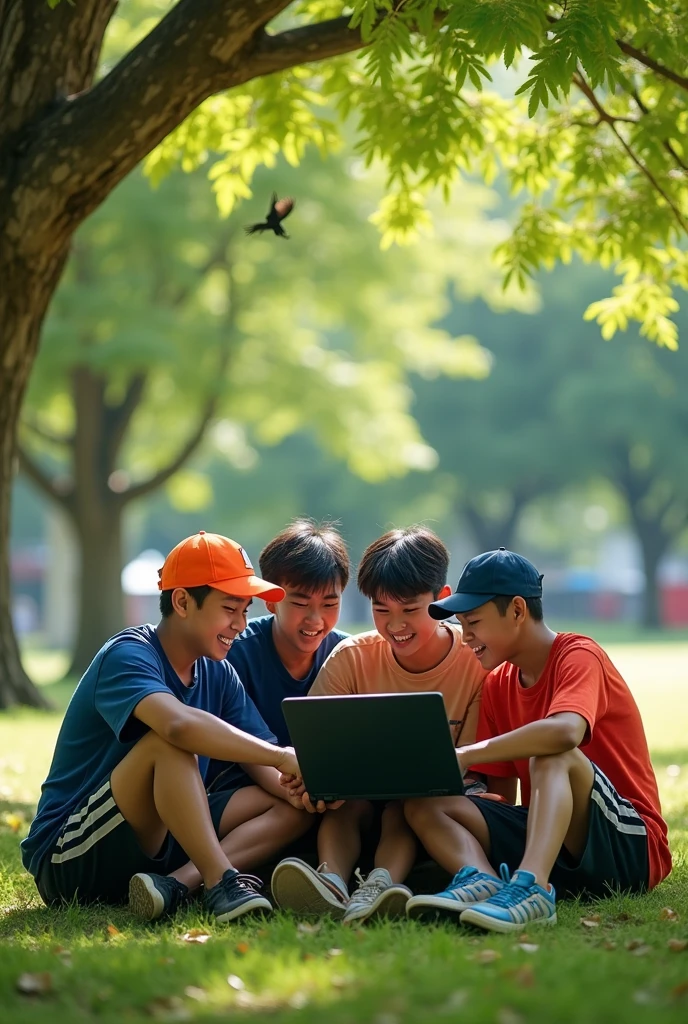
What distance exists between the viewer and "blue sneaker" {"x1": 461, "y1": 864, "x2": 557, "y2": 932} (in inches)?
154

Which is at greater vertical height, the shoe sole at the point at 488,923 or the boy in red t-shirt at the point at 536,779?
the boy in red t-shirt at the point at 536,779

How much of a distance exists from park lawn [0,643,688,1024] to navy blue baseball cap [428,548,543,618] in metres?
1.05

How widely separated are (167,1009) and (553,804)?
4.95 feet

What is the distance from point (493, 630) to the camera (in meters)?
4.53

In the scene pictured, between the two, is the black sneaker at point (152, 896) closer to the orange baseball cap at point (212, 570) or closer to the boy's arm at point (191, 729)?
the boy's arm at point (191, 729)

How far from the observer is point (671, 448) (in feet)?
117

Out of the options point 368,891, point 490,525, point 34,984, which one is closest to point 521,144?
point 368,891

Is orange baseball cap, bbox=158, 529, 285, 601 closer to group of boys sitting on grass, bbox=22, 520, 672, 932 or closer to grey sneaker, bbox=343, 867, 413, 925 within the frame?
group of boys sitting on grass, bbox=22, 520, 672, 932

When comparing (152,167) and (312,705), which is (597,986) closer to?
(312,705)

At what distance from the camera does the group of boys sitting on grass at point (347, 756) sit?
4258 millimetres

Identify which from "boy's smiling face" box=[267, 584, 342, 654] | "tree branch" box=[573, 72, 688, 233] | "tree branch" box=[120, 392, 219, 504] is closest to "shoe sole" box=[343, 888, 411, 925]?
"boy's smiling face" box=[267, 584, 342, 654]

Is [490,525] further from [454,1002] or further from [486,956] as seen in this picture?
[454,1002]

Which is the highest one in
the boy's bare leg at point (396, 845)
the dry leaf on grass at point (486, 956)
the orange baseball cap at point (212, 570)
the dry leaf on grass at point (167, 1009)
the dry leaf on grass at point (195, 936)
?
the orange baseball cap at point (212, 570)

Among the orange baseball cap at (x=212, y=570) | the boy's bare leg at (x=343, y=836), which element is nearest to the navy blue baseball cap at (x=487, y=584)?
the orange baseball cap at (x=212, y=570)
